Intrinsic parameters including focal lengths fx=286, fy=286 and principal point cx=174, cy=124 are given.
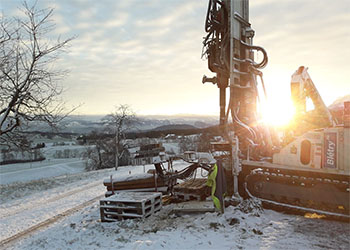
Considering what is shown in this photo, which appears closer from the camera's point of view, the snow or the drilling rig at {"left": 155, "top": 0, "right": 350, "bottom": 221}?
the drilling rig at {"left": 155, "top": 0, "right": 350, "bottom": 221}

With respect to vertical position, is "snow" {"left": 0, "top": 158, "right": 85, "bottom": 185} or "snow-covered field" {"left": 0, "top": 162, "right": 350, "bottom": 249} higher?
"snow-covered field" {"left": 0, "top": 162, "right": 350, "bottom": 249}

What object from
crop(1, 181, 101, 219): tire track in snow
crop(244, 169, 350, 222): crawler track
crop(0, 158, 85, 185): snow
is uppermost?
crop(244, 169, 350, 222): crawler track

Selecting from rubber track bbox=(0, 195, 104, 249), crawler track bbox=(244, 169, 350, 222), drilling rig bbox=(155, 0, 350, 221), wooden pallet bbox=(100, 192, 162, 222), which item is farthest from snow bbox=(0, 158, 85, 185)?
crawler track bbox=(244, 169, 350, 222)

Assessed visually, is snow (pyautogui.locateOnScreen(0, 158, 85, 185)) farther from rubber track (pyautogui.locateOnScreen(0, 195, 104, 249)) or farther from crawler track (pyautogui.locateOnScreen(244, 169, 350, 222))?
crawler track (pyautogui.locateOnScreen(244, 169, 350, 222))

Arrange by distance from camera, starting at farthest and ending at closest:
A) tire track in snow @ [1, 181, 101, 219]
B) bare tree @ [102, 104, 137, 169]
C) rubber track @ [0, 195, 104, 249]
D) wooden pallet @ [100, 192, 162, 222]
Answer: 1. bare tree @ [102, 104, 137, 169]
2. tire track in snow @ [1, 181, 101, 219]
3. wooden pallet @ [100, 192, 162, 222]
4. rubber track @ [0, 195, 104, 249]

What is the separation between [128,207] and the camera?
7824 mm

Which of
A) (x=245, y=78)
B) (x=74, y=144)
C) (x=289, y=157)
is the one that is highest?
(x=245, y=78)

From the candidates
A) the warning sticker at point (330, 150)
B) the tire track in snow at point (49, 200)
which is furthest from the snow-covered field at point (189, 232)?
the warning sticker at point (330, 150)

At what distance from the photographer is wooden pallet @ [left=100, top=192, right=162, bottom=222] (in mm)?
7746

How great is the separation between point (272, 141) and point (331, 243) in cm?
394

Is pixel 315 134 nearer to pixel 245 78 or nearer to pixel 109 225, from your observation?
pixel 245 78

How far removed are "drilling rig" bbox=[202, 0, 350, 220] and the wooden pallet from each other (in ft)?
8.28

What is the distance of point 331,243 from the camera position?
5.71 metres

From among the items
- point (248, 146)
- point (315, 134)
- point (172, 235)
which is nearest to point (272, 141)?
point (248, 146)
